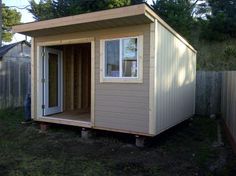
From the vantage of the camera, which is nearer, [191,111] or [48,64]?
[48,64]

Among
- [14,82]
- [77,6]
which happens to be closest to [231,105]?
[14,82]

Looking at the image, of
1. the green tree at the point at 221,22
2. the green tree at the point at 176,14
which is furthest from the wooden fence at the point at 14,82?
the green tree at the point at 221,22

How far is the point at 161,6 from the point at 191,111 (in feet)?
32.4

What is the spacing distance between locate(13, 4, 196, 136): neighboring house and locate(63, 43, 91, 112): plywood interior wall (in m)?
0.85

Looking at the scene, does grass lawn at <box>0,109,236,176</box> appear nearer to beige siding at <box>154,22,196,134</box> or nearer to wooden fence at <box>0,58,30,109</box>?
beige siding at <box>154,22,196,134</box>

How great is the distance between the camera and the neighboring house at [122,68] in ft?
19.2

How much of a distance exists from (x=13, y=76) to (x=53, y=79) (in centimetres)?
342

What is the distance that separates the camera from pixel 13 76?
437 inches

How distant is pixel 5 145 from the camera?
615cm

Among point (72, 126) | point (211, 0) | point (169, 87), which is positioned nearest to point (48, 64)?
point (72, 126)

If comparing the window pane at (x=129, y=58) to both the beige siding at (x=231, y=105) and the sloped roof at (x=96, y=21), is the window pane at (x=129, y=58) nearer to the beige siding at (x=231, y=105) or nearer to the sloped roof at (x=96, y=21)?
the sloped roof at (x=96, y=21)

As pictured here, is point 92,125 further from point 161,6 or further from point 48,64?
point 161,6

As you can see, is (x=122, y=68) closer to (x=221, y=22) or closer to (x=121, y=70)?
(x=121, y=70)

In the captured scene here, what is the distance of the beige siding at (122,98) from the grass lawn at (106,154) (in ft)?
1.54
